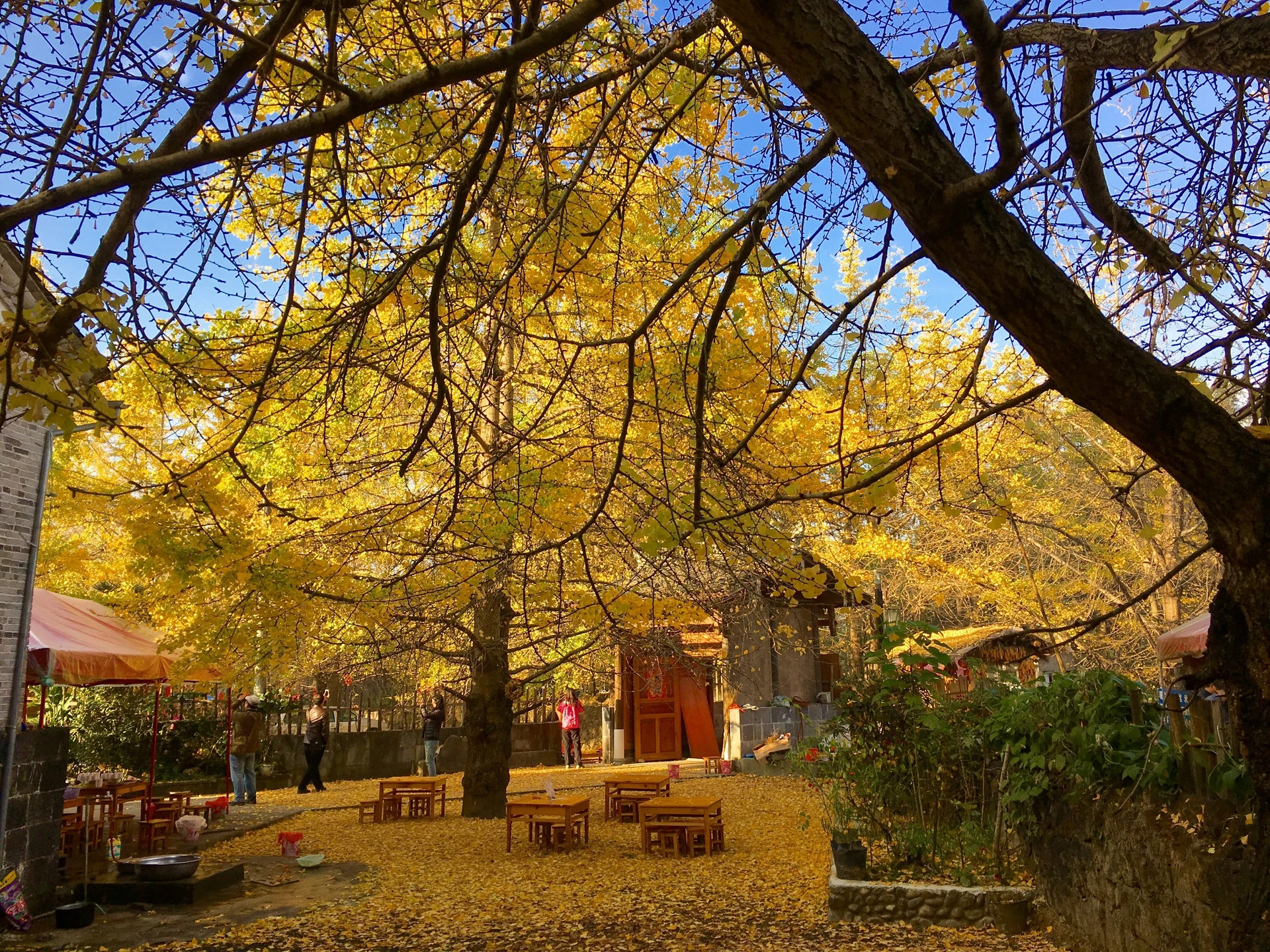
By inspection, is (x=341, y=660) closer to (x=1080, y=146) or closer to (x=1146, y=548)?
(x=1146, y=548)

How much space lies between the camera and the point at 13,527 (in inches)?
283

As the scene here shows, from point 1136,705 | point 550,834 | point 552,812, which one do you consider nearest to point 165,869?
point 552,812

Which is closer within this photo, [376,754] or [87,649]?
[87,649]

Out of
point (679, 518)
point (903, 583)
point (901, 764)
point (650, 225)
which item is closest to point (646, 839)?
point (901, 764)

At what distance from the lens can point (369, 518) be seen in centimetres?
898

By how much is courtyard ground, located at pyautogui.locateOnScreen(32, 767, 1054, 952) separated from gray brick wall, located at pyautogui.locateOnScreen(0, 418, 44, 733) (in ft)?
7.16

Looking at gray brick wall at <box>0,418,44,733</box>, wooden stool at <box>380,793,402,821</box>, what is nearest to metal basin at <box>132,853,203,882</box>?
gray brick wall at <box>0,418,44,733</box>

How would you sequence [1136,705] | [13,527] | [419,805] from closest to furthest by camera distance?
[1136,705] → [13,527] → [419,805]

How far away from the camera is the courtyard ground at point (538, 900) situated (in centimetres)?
646

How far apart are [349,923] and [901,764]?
4677mm

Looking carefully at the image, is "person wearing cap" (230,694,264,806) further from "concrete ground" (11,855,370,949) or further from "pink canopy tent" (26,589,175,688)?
"concrete ground" (11,855,370,949)

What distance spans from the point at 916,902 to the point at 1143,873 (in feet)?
6.27

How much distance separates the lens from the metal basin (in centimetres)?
797

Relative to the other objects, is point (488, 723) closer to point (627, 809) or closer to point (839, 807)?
point (627, 809)
